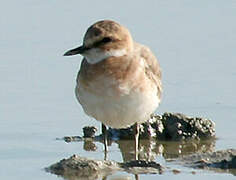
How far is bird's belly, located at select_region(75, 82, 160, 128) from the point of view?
1049 centimetres

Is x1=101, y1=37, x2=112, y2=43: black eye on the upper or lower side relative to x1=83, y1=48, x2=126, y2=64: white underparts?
upper

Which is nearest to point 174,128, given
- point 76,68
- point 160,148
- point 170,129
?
point 170,129

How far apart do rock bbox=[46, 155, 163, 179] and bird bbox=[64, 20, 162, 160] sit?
517 mm

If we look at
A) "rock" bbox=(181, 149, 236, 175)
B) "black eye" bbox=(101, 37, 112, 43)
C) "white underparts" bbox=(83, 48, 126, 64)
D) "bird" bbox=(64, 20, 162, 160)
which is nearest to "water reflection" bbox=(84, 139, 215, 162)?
"rock" bbox=(181, 149, 236, 175)

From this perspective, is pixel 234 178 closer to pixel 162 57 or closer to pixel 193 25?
pixel 162 57

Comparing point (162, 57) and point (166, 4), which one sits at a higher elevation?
point (166, 4)

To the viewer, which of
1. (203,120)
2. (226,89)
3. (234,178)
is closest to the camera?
(234,178)

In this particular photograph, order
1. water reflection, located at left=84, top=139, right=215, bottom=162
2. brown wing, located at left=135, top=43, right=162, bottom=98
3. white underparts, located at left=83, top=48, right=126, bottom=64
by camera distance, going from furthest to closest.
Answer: water reflection, located at left=84, top=139, right=215, bottom=162 → brown wing, located at left=135, top=43, right=162, bottom=98 → white underparts, located at left=83, top=48, right=126, bottom=64

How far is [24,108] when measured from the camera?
Answer: 12.4 meters

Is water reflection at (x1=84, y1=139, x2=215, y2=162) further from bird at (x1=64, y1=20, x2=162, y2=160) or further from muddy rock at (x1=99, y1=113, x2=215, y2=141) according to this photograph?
bird at (x1=64, y1=20, x2=162, y2=160)

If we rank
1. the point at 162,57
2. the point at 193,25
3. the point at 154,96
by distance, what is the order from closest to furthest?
the point at 154,96 < the point at 162,57 < the point at 193,25

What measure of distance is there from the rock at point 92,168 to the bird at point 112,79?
517 millimetres

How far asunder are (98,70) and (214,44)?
4.36 meters

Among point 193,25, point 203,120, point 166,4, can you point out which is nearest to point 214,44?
point 193,25
